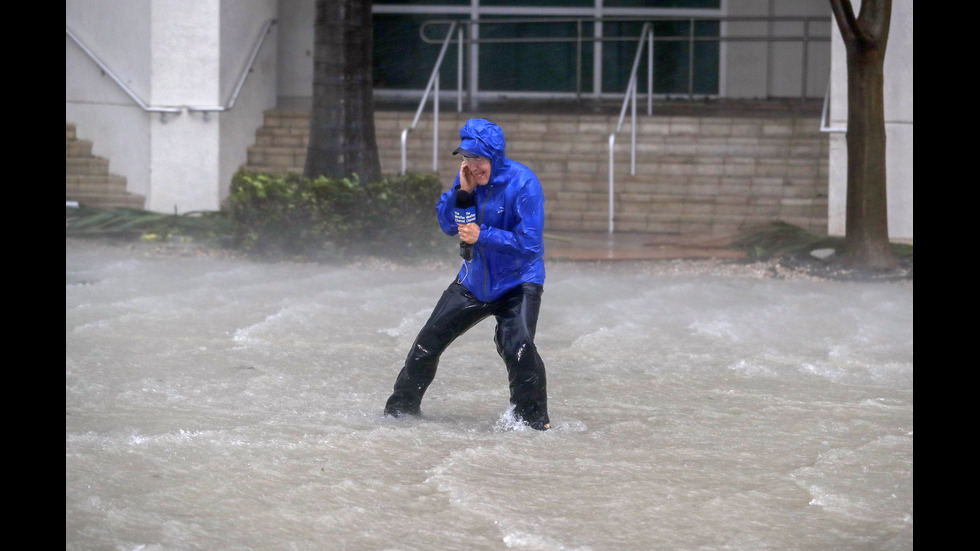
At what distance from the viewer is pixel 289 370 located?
249 inches

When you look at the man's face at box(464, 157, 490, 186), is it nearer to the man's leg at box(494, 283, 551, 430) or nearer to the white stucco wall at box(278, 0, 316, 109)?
the man's leg at box(494, 283, 551, 430)

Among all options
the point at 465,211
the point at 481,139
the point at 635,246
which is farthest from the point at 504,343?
the point at 635,246

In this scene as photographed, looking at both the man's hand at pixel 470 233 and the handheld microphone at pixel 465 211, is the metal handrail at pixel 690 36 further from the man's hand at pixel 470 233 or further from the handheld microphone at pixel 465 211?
the man's hand at pixel 470 233

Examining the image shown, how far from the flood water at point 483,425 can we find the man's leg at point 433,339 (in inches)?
5.1

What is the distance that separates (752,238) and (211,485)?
7.58 meters

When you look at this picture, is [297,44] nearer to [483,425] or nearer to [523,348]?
[483,425]

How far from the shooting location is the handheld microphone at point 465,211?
4895 mm

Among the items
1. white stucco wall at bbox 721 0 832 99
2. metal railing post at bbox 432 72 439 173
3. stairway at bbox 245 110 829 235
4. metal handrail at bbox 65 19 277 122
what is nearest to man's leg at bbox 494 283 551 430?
stairway at bbox 245 110 829 235

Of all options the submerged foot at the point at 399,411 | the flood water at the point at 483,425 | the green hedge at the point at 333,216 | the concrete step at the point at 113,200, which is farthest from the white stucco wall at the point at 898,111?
the concrete step at the point at 113,200

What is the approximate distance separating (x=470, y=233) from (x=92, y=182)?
360 inches

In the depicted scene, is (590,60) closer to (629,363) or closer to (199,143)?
(199,143)

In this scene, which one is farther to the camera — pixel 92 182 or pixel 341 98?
pixel 92 182

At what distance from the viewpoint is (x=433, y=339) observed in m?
5.18
